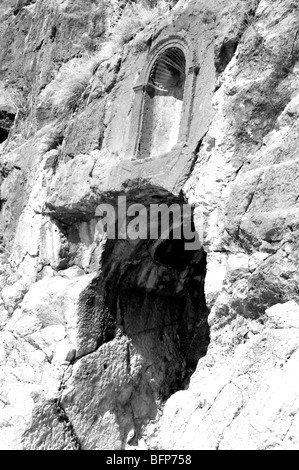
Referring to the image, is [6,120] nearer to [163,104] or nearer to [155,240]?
[163,104]

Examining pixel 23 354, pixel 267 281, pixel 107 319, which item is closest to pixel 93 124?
pixel 107 319

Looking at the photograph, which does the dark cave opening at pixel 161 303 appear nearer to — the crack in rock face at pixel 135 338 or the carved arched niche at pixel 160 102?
the crack in rock face at pixel 135 338

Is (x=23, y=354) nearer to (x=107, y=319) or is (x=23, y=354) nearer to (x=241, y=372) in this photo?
(x=107, y=319)

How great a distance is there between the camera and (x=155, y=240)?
6.62m

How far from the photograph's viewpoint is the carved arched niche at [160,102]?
6.17 metres

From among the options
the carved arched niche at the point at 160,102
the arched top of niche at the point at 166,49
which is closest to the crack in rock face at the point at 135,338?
the carved arched niche at the point at 160,102

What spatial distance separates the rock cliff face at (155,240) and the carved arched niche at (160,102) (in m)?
0.02

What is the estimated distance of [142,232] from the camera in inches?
249

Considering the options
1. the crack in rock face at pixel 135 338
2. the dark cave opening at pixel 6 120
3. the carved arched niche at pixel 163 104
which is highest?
the dark cave opening at pixel 6 120

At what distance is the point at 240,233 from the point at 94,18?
4.57 metres

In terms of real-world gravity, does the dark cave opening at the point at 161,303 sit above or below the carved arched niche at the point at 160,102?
below

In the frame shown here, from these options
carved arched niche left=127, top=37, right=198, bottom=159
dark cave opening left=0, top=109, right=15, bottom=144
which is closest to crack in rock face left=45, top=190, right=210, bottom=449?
carved arched niche left=127, top=37, right=198, bottom=159

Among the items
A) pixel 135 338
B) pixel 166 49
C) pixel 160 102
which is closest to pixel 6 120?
pixel 160 102

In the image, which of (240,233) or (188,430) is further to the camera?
(240,233)
